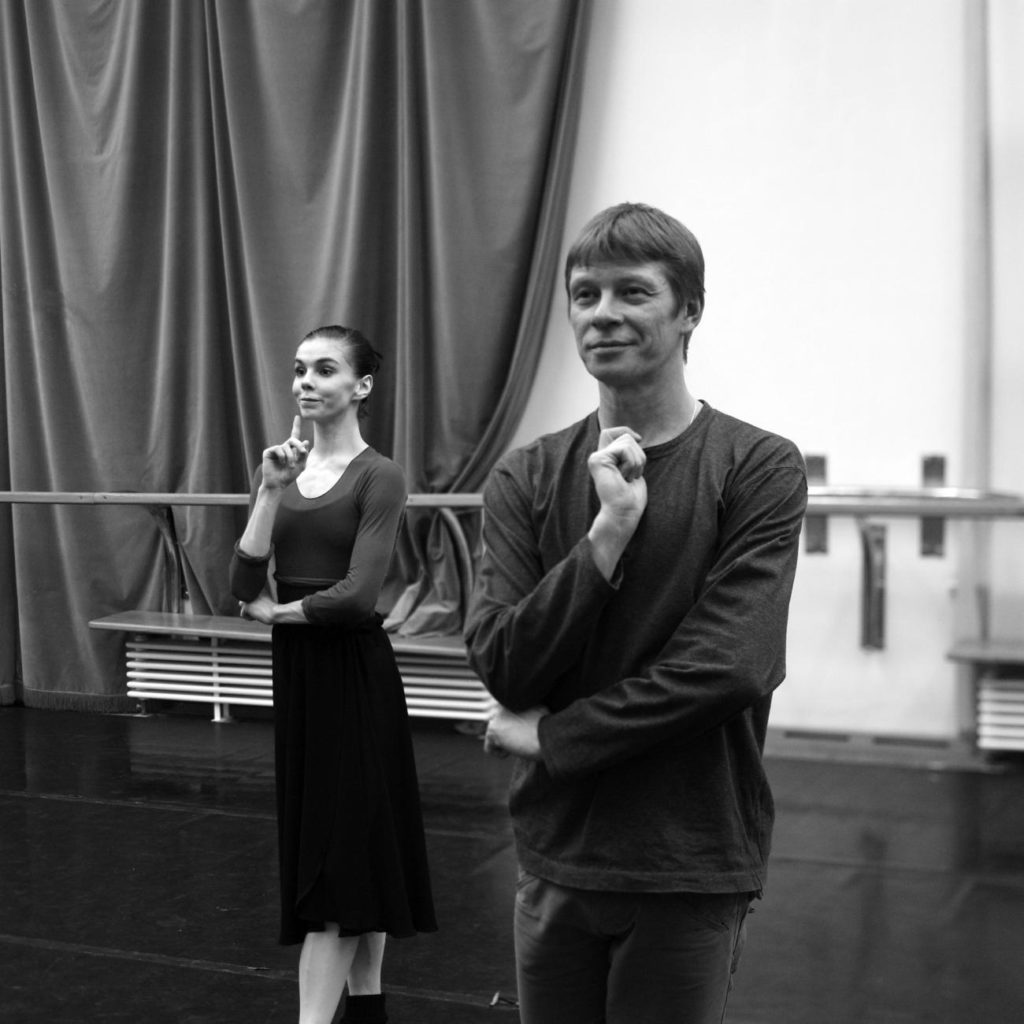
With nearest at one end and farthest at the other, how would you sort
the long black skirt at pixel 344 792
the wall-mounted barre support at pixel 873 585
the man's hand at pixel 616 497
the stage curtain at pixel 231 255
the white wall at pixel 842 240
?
the man's hand at pixel 616 497 < the long black skirt at pixel 344 792 < the white wall at pixel 842 240 < the wall-mounted barre support at pixel 873 585 < the stage curtain at pixel 231 255

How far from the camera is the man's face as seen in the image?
4.66 ft

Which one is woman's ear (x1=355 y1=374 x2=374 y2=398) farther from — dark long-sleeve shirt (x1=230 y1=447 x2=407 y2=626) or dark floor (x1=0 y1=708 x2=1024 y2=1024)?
dark floor (x1=0 y1=708 x2=1024 y2=1024)

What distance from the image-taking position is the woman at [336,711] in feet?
8.55

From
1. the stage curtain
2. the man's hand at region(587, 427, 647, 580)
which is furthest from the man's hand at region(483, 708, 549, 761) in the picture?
the stage curtain

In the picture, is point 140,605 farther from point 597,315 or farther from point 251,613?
point 597,315

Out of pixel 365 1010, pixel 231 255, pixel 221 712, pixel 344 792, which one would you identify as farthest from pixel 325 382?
pixel 221 712

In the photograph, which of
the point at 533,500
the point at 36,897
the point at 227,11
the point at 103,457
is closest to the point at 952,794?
the point at 36,897

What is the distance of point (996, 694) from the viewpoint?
187 inches

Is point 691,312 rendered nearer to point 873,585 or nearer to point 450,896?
point 450,896

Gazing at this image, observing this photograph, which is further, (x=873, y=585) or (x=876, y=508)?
(x=873, y=585)

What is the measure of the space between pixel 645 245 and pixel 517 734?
54cm

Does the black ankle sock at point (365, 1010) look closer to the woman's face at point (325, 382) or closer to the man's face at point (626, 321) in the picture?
the woman's face at point (325, 382)

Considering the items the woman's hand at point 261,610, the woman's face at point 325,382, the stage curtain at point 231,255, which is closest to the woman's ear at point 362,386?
the woman's face at point 325,382

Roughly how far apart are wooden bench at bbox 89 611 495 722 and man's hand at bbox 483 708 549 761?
3.65 meters
